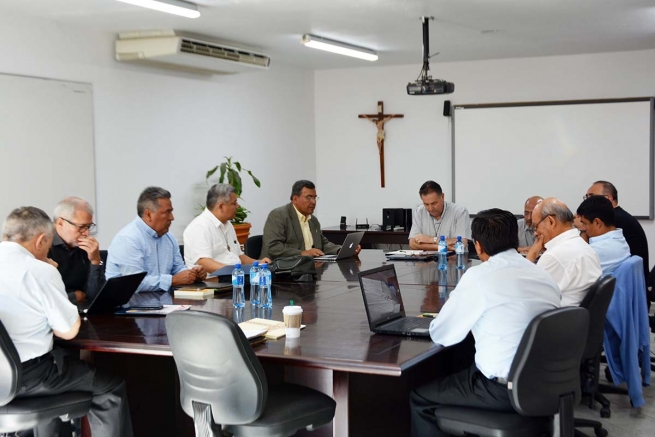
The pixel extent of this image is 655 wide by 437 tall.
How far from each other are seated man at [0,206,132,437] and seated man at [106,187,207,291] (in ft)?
3.42

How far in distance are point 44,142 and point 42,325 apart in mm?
3516

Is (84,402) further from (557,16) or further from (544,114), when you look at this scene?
(544,114)

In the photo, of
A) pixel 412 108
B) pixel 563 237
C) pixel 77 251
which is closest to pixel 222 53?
pixel 412 108

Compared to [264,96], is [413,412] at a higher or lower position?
lower

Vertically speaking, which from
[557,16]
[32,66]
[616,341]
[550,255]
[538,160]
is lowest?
[616,341]

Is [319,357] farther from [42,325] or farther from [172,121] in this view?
[172,121]

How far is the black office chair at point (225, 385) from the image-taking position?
8.85ft

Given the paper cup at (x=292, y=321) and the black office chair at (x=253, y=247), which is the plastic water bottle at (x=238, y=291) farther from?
the black office chair at (x=253, y=247)

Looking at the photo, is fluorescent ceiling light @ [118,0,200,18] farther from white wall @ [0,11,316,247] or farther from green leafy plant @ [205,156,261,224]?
green leafy plant @ [205,156,261,224]

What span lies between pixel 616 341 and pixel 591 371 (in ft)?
3.08

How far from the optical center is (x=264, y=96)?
8.91m

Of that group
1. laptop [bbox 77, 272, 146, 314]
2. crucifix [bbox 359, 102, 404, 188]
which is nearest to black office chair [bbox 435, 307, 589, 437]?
laptop [bbox 77, 272, 146, 314]

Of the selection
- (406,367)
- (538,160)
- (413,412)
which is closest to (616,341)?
(413,412)

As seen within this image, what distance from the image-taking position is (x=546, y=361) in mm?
2840
